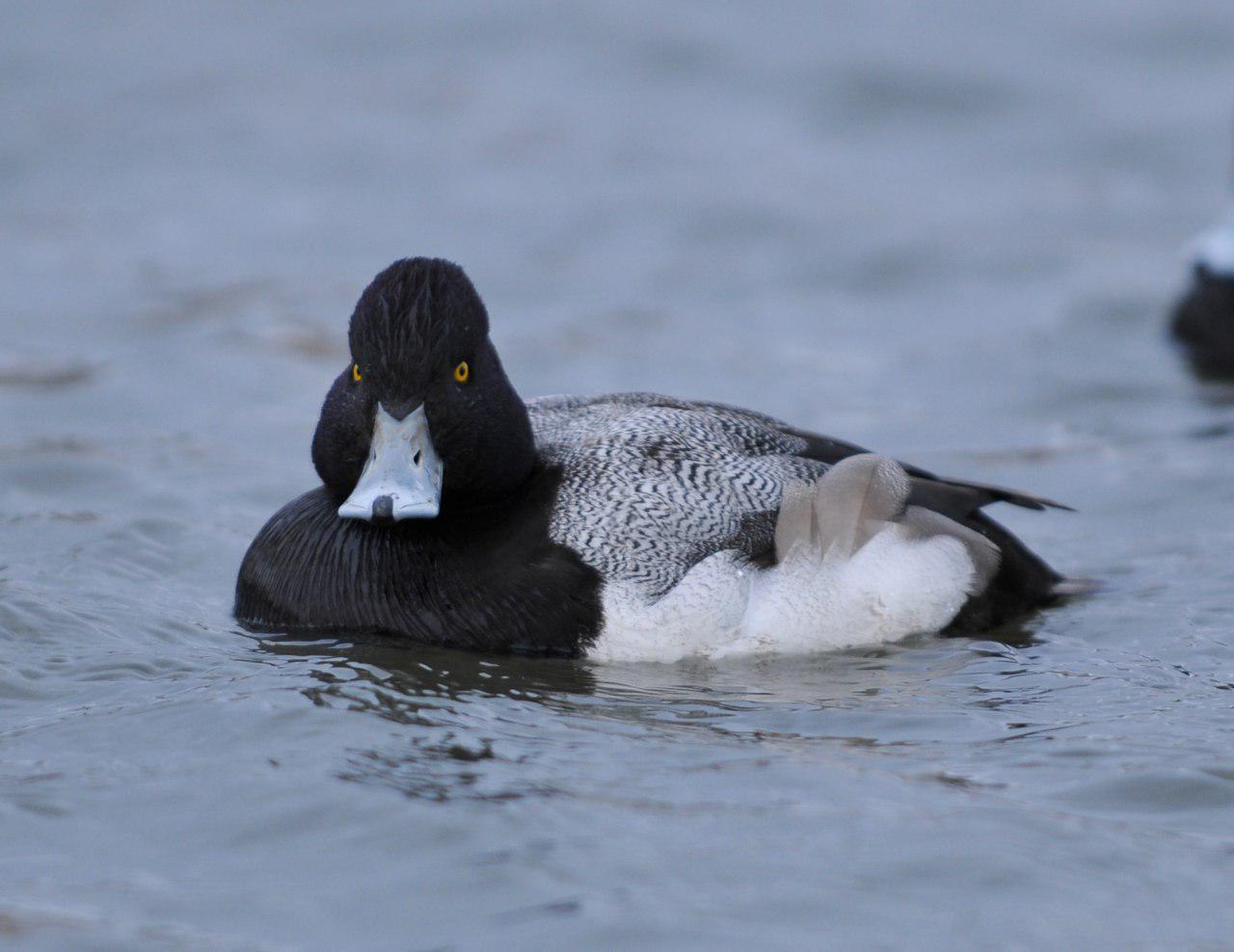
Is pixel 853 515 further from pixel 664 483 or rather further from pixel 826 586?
pixel 664 483

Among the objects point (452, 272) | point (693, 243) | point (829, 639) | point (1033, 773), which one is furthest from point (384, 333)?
point (693, 243)

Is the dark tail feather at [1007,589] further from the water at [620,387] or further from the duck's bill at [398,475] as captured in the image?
the duck's bill at [398,475]

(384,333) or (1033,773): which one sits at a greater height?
(384,333)

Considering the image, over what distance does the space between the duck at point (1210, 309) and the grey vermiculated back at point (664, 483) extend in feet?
17.9

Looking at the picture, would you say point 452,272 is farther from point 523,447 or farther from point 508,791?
point 508,791

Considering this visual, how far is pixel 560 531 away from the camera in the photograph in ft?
21.0

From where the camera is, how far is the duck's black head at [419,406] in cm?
612

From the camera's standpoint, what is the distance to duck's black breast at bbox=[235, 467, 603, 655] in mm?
6289

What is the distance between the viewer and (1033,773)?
5.42 metres

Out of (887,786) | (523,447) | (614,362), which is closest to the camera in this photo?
(887,786)

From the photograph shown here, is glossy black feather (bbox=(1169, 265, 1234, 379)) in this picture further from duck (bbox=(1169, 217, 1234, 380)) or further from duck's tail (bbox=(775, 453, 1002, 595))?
duck's tail (bbox=(775, 453, 1002, 595))

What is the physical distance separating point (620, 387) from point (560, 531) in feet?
14.2

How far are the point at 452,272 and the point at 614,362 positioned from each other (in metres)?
4.87

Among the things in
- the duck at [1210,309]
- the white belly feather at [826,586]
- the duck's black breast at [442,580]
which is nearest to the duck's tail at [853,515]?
the white belly feather at [826,586]
